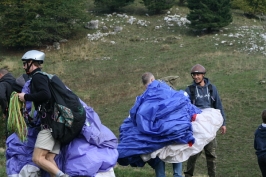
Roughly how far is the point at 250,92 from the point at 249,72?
2.80m

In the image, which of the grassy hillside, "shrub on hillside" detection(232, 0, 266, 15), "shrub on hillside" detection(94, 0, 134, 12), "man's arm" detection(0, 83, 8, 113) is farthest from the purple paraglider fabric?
"shrub on hillside" detection(232, 0, 266, 15)

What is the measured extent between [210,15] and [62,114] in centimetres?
2903

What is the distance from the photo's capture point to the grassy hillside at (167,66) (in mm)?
11773

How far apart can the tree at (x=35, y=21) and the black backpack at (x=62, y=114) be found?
1085 inches

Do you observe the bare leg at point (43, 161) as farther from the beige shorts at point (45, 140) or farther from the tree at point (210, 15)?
the tree at point (210, 15)

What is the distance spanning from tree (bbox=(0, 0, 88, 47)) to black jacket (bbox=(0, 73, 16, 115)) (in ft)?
80.3

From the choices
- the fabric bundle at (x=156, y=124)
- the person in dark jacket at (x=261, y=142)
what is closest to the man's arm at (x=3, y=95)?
the fabric bundle at (x=156, y=124)

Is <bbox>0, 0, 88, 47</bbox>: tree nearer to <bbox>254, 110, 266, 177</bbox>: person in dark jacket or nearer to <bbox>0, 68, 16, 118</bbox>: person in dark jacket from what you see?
<bbox>0, 68, 16, 118</bbox>: person in dark jacket

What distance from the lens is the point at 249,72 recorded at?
58.9 ft

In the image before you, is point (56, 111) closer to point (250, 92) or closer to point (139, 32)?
point (250, 92)

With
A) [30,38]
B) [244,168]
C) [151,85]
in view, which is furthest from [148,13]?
[151,85]

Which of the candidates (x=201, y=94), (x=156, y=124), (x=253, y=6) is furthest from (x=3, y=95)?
(x=253, y=6)

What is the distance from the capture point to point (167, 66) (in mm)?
22688

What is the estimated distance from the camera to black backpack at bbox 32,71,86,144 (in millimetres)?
4117
